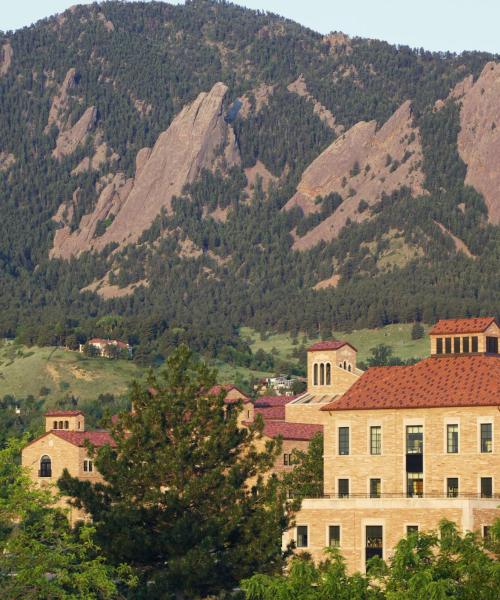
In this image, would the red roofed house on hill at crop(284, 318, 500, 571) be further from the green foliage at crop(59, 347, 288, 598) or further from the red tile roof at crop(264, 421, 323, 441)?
the red tile roof at crop(264, 421, 323, 441)

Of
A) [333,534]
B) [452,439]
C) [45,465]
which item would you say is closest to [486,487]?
[452,439]

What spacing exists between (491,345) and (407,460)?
13627 mm

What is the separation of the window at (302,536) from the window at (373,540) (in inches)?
183

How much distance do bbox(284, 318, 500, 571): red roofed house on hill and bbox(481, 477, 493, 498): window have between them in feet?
0.22

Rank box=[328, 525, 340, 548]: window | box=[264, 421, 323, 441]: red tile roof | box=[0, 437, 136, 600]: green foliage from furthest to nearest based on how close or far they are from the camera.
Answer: box=[264, 421, 323, 441]: red tile roof → box=[328, 525, 340, 548]: window → box=[0, 437, 136, 600]: green foliage

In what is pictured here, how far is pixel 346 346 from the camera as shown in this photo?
200 meters

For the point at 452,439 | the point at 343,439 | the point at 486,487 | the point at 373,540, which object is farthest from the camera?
the point at 343,439

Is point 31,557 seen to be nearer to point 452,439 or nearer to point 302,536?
point 302,536

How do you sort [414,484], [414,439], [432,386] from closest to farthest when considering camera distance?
[414,484] < [414,439] < [432,386]

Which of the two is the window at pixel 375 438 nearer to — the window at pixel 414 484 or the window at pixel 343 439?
the window at pixel 343 439

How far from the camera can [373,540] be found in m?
126

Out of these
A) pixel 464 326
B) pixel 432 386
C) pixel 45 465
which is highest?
pixel 464 326

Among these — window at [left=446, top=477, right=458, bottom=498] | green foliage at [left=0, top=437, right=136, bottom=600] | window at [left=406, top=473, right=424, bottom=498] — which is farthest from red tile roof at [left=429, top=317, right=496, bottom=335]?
green foliage at [left=0, top=437, right=136, bottom=600]

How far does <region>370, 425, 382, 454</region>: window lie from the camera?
132 metres
